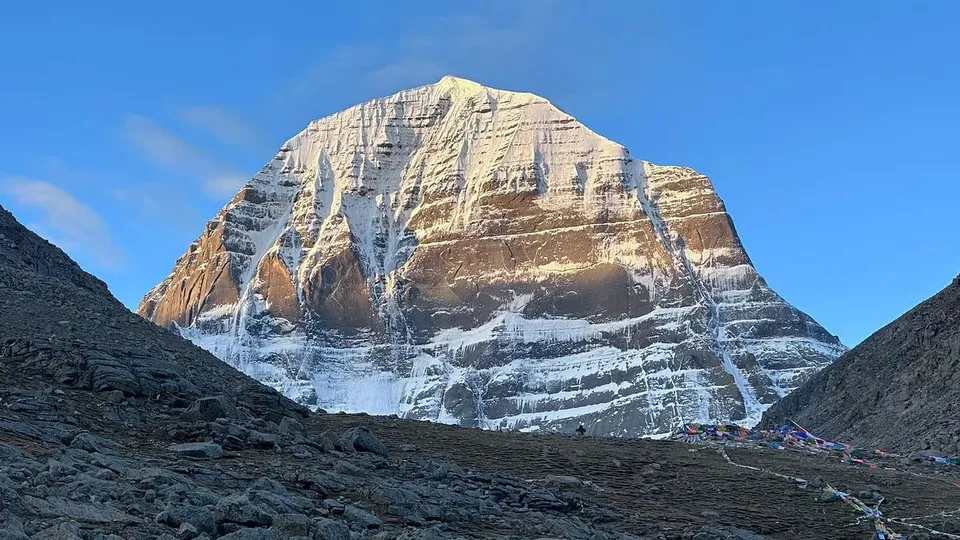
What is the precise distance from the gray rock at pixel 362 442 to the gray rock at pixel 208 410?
2.03 metres

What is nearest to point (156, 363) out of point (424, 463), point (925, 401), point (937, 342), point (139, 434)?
point (139, 434)

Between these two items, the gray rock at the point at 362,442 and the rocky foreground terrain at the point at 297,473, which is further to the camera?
the gray rock at the point at 362,442

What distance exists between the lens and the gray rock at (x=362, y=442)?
19.1m

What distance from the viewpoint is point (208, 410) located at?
18891mm

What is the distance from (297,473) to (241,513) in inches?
A: 128

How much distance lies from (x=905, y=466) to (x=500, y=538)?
1784 cm

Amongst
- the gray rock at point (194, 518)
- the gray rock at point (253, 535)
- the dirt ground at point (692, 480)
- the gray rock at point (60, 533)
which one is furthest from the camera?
the dirt ground at point (692, 480)

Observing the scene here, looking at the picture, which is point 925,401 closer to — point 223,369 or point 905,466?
point 905,466

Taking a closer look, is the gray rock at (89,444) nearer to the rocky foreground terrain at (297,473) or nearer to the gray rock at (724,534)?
the rocky foreground terrain at (297,473)

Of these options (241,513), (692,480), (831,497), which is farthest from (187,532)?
(831,497)

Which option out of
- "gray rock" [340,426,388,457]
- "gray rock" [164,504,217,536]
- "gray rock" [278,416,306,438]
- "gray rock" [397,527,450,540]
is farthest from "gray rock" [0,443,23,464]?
"gray rock" [340,426,388,457]

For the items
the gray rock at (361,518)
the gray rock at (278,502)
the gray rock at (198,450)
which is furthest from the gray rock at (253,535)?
the gray rock at (198,450)

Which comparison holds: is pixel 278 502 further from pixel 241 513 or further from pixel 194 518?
pixel 194 518

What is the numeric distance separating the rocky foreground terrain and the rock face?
17.4 meters
